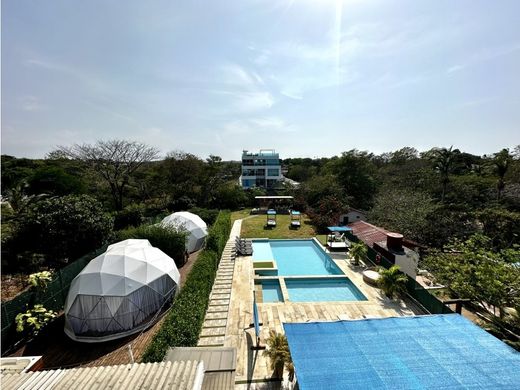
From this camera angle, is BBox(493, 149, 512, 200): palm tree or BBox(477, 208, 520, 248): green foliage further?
BBox(493, 149, 512, 200): palm tree

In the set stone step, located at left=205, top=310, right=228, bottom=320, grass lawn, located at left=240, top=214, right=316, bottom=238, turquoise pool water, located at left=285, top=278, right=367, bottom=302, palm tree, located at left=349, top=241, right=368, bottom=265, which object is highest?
palm tree, located at left=349, top=241, right=368, bottom=265

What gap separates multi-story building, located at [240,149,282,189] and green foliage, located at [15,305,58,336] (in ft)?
145

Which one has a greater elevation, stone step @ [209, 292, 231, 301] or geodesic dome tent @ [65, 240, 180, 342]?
geodesic dome tent @ [65, 240, 180, 342]

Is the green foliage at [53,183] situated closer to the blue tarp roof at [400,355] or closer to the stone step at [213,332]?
the stone step at [213,332]

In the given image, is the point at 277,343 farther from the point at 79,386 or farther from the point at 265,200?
Result: the point at 265,200

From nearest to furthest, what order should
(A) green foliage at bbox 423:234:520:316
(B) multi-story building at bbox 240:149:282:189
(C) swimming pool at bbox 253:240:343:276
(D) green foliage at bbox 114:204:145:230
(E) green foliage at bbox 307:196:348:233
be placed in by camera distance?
(A) green foliage at bbox 423:234:520:316
(C) swimming pool at bbox 253:240:343:276
(D) green foliage at bbox 114:204:145:230
(E) green foliage at bbox 307:196:348:233
(B) multi-story building at bbox 240:149:282:189

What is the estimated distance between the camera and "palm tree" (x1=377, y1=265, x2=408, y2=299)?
37.5ft

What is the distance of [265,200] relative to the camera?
3481cm

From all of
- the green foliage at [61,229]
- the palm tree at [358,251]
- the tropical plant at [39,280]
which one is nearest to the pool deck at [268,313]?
the palm tree at [358,251]

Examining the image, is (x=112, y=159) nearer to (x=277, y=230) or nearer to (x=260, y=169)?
(x=277, y=230)

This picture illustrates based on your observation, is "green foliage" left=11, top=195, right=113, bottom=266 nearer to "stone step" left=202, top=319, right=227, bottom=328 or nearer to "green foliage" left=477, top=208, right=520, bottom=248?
"stone step" left=202, top=319, right=227, bottom=328

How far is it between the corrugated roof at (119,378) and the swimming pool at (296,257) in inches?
447

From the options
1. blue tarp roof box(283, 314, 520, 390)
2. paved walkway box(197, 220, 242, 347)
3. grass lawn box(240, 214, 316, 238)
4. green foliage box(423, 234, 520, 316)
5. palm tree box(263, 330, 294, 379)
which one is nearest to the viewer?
blue tarp roof box(283, 314, 520, 390)

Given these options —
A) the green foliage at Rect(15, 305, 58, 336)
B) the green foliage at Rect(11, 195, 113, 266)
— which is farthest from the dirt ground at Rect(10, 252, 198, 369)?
the green foliage at Rect(11, 195, 113, 266)
